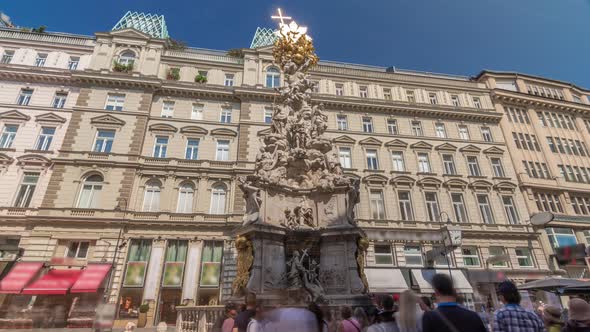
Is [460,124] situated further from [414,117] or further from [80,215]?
[80,215]

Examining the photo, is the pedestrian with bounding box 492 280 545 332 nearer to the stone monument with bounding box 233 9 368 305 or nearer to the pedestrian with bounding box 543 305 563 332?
the pedestrian with bounding box 543 305 563 332

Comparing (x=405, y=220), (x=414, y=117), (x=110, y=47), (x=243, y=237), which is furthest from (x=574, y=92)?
(x=110, y=47)

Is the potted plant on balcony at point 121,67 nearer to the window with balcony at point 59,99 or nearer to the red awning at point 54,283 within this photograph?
the window with balcony at point 59,99

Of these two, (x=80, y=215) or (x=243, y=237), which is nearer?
(x=243, y=237)

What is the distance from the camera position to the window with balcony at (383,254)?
22.7 meters

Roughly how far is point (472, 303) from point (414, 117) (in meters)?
17.1

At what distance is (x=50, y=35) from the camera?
27.3m

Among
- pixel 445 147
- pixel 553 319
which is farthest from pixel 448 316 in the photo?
pixel 445 147

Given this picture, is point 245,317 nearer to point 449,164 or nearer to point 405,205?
point 405,205

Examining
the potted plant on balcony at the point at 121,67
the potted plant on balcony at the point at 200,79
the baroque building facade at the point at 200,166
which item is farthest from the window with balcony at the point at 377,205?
the potted plant on balcony at the point at 121,67

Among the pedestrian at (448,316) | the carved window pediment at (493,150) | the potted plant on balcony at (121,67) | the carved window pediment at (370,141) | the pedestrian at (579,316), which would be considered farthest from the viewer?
the carved window pediment at (493,150)

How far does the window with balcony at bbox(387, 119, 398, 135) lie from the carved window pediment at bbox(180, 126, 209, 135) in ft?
56.2

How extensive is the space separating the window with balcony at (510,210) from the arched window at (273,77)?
76.2 ft

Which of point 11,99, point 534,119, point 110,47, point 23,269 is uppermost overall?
point 110,47
